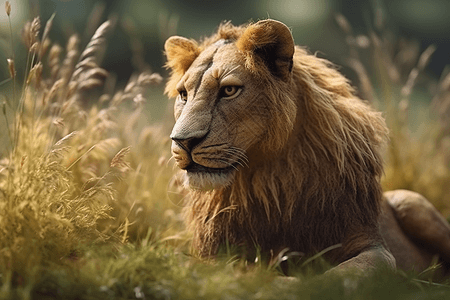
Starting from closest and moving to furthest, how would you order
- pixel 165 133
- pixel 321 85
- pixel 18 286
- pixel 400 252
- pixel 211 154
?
pixel 18 286
pixel 211 154
pixel 321 85
pixel 400 252
pixel 165 133

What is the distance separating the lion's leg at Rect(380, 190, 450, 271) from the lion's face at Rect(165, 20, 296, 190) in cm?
136

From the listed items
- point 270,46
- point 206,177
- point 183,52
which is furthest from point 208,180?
point 183,52

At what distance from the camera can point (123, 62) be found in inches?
615

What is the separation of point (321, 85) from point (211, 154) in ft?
3.49

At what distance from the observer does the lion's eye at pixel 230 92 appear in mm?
3385

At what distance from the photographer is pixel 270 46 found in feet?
11.4

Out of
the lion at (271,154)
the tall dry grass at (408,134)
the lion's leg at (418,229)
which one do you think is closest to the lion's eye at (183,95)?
the lion at (271,154)

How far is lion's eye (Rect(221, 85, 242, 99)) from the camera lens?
3.38m

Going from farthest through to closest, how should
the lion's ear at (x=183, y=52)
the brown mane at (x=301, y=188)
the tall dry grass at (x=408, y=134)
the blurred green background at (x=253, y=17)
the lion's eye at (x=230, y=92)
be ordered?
1. the blurred green background at (x=253, y=17)
2. the tall dry grass at (x=408, y=134)
3. the lion's ear at (x=183, y=52)
4. the brown mane at (x=301, y=188)
5. the lion's eye at (x=230, y=92)

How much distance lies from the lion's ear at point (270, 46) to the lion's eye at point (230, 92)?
148 millimetres

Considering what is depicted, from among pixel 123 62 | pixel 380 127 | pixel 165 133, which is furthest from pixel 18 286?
pixel 123 62

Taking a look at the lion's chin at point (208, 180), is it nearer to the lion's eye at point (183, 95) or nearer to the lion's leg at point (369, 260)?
the lion's eye at point (183, 95)

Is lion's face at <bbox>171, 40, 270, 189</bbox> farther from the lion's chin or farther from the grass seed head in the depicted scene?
the grass seed head

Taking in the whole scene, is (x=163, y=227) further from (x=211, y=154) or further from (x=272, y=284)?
(x=272, y=284)
